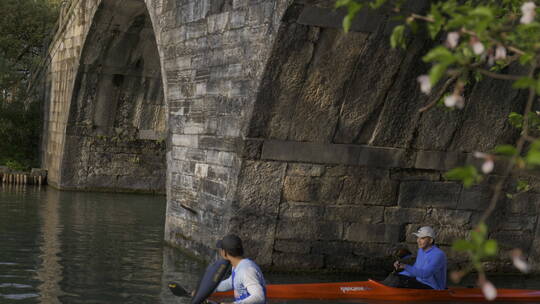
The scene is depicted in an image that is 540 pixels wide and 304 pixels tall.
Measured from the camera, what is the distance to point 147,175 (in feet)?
66.0

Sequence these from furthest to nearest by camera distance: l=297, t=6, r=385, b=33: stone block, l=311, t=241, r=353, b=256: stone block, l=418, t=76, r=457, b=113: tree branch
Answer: l=311, t=241, r=353, b=256: stone block, l=297, t=6, r=385, b=33: stone block, l=418, t=76, r=457, b=113: tree branch

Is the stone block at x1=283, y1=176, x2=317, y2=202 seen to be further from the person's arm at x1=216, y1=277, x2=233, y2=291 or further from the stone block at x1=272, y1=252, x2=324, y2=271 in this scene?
the person's arm at x1=216, y1=277, x2=233, y2=291

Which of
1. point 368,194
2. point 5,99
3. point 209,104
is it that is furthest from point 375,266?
point 5,99

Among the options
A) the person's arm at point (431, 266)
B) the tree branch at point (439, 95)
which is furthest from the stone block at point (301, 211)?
the tree branch at point (439, 95)

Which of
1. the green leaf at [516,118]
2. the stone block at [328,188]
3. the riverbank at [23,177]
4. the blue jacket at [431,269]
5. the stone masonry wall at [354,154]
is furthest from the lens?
the riverbank at [23,177]

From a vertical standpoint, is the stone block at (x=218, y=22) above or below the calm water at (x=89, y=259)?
above

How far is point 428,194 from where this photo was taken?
9648 millimetres

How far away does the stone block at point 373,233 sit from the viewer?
30.8ft

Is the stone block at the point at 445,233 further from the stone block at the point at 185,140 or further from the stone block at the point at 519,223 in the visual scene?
the stone block at the point at 185,140

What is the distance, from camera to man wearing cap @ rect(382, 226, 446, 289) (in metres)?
8.05

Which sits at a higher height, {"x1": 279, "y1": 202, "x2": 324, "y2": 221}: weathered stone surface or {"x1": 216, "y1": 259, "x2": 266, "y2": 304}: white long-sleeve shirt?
{"x1": 279, "y1": 202, "x2": 324, "y2": 221}: weathered stone surface

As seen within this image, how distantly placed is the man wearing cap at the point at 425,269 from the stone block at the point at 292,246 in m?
1.28

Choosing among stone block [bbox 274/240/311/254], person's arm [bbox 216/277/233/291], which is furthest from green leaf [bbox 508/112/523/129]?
stone block [bbox 274/240/311/254]

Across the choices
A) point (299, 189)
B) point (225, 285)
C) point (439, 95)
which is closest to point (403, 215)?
point (299, 189)
